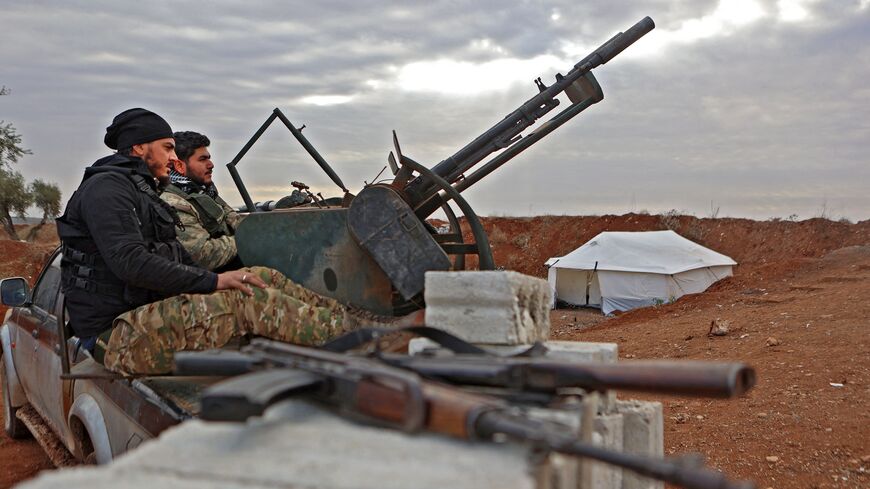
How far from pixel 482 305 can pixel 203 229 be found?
6.92 feet

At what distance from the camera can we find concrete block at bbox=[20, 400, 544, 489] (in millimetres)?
1569

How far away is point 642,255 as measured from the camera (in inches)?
733

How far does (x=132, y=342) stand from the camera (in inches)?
133

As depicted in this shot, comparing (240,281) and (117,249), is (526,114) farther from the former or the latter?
(117,249)

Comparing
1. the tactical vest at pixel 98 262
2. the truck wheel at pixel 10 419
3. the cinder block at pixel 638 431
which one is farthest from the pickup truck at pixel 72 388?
the cinder block at pixel 638 431

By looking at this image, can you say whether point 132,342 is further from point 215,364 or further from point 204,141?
point 204,141

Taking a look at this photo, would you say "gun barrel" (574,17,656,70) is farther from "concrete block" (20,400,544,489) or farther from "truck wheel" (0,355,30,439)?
"truck wheel" (0,355,30,439)

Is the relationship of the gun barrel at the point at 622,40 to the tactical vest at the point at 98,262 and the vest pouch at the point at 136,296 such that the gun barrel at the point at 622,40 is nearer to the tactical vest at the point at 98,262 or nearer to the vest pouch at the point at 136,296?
the tactical vest at the point at 98,262

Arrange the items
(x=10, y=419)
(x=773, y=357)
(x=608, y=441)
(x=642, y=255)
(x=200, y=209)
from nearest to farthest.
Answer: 1. (x=608, y=441)
2. (x=200, y=209)
3. (x=10, y=419)
4. (x=773, y=357)
5. (x=642, y=255)

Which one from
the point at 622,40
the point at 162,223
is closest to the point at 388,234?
the point at 162,223

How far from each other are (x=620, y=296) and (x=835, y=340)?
10.1m

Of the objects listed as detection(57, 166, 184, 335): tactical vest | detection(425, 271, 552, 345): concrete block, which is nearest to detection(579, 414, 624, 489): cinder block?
detection(425, 271, 552, 345): concrete block

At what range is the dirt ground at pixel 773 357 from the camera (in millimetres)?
5223

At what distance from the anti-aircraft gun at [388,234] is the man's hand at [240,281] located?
446 millimetres
